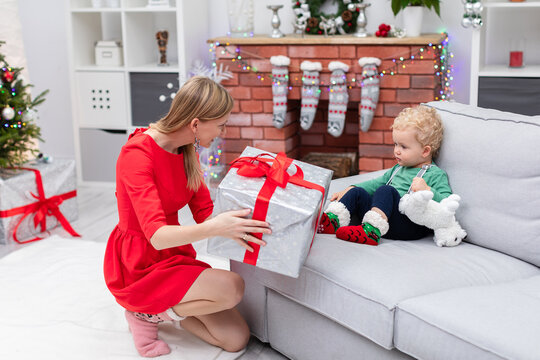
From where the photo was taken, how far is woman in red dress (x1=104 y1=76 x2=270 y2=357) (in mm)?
1855

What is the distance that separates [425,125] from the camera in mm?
2209

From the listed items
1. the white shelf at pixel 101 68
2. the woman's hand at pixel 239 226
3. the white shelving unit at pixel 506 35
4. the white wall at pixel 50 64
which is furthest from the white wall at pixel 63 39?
the woman's hand at pixel 239 226

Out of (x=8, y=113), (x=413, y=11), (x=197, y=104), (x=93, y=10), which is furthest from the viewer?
(x=93, y=10)

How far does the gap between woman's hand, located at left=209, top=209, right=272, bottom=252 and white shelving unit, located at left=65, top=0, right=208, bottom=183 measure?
7.88 feet

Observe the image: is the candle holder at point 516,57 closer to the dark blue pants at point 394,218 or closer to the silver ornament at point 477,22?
the silver ornament at point 477,22

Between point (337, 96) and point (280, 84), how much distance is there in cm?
35

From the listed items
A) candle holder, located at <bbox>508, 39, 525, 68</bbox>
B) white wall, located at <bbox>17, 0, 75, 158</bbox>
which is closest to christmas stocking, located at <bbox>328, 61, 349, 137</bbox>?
candle holder, located at <bbox>508, 39, 525, 68</bbox>

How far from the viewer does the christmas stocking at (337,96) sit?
3727 mm

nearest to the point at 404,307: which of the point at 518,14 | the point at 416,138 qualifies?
the point at 416,138

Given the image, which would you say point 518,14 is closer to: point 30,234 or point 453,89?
point 453,89

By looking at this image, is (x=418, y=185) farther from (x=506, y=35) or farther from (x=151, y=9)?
(x=151, y=9)

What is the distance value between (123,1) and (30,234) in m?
1.60

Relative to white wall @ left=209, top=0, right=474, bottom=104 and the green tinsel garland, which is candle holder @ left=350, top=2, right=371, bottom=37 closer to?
the green tinsel garland

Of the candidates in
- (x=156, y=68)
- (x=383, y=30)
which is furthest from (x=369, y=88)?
(x=156, y=68)
